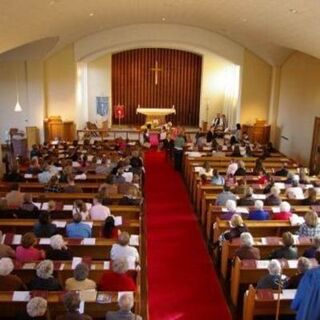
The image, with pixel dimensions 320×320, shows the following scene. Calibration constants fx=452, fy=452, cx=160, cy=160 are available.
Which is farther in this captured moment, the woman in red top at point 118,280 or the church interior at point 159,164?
the church interior at point 159,164

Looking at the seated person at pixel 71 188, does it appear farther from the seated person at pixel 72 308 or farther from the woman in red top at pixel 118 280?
the seated person at pixel 72 308

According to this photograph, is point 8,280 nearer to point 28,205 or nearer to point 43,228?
point 43,228

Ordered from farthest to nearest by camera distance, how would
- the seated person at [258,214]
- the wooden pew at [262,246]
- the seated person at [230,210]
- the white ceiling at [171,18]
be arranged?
the white ceiling at [171,18] < the seated person at [230,210] < the seated person at [258,214] < the wooden pew at [262,246]

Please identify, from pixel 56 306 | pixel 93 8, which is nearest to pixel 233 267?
pixel 56 306

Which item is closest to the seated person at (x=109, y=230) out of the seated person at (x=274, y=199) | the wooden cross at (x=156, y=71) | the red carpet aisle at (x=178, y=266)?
the red carpet aisle at (x=178, y=266)

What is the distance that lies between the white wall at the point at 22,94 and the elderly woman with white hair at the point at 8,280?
13554 millimetres

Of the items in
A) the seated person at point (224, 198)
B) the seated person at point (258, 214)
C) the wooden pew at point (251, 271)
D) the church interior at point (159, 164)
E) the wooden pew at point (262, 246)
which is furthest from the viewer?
the seated person at point (224, 198)

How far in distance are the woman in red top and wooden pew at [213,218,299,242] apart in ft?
8.68

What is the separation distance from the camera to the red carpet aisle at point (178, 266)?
6.37 meters

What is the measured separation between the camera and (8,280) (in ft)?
17.8

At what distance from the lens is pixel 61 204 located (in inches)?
345

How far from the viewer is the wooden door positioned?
14572 millimetres

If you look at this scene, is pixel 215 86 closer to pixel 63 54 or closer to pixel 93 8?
pixel 63 54

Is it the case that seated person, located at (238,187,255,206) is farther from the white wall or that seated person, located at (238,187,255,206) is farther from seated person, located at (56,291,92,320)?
the white wall
